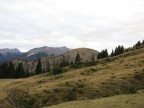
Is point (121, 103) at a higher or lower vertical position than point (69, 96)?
higher

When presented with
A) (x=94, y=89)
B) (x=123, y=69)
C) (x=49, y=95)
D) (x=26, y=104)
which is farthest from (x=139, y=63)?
(x=26, y=104)

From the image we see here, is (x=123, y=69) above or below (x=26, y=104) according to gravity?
above

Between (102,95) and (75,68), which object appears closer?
(102,95)

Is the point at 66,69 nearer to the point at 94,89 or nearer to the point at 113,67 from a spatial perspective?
the point at 113,67

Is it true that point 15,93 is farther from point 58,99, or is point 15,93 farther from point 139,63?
point 139,63

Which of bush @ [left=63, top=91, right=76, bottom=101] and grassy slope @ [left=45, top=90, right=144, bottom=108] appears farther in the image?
bush @ [left=63, top=91, right=76, bottom=101]

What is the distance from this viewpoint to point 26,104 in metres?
48.7

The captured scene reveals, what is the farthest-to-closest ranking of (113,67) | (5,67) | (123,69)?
(5,67) → (113,67) → (123,69)

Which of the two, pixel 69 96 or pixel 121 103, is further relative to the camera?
pixel 69 96

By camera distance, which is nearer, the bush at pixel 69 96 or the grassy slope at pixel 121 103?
the grassy slope at pixel 121 103

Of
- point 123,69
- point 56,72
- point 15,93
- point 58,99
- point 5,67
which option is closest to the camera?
point 15,93

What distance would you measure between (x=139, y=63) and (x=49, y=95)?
82.3ft

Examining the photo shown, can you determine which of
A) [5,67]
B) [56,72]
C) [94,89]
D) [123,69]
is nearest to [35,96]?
[94,89]

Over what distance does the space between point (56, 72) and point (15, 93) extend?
3459 cm
